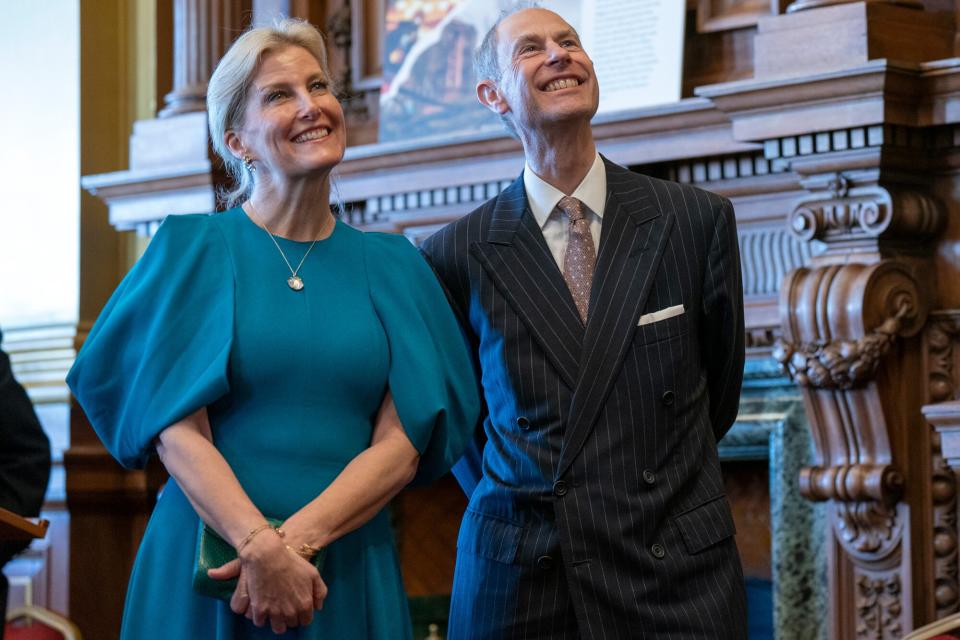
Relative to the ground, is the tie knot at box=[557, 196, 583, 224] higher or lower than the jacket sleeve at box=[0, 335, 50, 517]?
higher

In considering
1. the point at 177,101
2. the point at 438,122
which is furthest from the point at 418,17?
the point at 177,101

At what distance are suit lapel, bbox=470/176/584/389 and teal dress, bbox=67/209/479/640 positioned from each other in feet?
0.69

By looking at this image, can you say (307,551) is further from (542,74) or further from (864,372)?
(864,372)

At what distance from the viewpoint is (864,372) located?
358 cm

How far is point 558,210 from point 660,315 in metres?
0.31

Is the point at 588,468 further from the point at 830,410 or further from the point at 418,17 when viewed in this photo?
the point at 418,17

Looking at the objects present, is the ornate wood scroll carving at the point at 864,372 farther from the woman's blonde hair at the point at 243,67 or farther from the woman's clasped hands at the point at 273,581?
the woman's clasped hands at the point at 273,581

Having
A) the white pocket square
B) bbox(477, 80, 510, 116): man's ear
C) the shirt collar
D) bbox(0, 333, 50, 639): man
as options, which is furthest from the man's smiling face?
bbox(0, 333, 50, 639): man

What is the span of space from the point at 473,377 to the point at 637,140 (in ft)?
5.86

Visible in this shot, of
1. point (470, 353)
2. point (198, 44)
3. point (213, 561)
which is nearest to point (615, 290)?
point (470, 353)

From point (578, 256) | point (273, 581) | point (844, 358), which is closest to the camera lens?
point (273, 581)

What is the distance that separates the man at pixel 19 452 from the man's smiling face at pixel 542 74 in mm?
1589

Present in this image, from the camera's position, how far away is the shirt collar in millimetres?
2754

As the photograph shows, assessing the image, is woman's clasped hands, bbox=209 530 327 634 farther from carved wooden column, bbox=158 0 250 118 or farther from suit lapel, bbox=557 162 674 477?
carved wooden column, bbox=158 0 250 118
